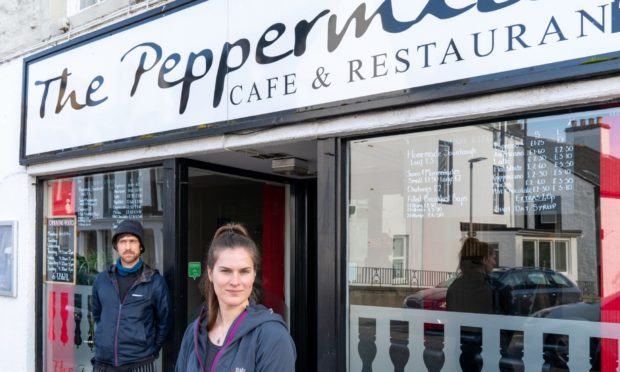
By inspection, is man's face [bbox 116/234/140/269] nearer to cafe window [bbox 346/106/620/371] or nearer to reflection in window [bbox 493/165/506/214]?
cafe window [bbox 346/106/620/371]

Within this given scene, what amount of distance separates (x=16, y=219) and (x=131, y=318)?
2592 mm

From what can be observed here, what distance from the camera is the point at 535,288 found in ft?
9.57

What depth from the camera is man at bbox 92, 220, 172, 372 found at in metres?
4.02

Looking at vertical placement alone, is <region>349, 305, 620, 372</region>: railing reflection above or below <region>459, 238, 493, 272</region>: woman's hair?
below

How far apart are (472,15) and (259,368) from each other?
201 cm

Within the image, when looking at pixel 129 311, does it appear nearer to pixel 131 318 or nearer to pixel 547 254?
pixel 131 318

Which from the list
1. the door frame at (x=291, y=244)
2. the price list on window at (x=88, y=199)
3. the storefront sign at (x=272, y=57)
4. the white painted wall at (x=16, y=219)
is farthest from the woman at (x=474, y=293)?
the white painted wall at (x=16, y=219)

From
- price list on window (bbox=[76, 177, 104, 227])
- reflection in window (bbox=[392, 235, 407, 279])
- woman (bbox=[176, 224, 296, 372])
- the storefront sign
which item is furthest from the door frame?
woman (bbox=[176, 224, 296, 372])

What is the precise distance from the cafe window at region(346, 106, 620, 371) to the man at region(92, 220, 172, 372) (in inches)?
57.6

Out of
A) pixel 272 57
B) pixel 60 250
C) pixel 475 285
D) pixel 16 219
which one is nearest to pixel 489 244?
pixel 475 285

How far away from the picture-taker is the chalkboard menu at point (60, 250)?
18.2 feet

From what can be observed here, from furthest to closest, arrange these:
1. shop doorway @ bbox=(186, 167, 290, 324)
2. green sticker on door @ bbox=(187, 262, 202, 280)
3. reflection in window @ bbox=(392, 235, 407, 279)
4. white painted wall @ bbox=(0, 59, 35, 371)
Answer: white painted wall @ bbox=(0, 59, 35, 371) → shop doorway @ bbox=(186, 167, 290, 324) → green sticker on door @ bbox=(187, 262, 202, 280) → reflection in window @ bbox=(392, 235, 407, 279)

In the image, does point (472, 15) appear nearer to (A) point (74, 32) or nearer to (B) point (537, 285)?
(B) point (537, 285)

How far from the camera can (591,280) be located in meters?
2.73
